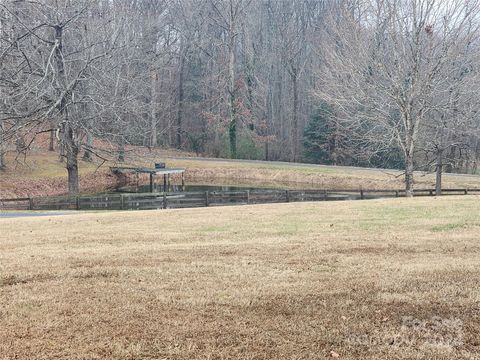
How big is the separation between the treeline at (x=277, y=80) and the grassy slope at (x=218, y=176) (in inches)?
72.9

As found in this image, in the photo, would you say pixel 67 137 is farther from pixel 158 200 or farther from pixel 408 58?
pixel 408 58

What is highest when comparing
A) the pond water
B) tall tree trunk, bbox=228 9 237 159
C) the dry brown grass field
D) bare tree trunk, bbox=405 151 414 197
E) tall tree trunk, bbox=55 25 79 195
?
tall tree trunk, bbox=228 9 237 159

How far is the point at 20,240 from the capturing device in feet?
35.4

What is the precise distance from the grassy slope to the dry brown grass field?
2228cm

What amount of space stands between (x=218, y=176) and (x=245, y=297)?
40.6 metres

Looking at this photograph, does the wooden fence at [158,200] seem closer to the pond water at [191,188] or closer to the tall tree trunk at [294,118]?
the pond water at [191,188]

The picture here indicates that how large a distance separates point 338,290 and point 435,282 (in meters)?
1.31

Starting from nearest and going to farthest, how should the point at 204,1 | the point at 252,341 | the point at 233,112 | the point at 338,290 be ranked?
1. the point at 252,341
2. the point at 338,290
3. the point at 233,112
4. the point at 204,1

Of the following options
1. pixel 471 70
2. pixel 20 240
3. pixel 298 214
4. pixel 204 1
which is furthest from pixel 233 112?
pixel 20 240

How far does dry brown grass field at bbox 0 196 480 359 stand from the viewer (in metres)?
4.37

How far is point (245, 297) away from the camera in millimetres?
5660

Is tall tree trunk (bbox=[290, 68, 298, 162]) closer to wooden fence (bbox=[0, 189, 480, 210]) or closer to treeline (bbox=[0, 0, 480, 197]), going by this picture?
treeline (bbox=[0, 0, 480, 197])

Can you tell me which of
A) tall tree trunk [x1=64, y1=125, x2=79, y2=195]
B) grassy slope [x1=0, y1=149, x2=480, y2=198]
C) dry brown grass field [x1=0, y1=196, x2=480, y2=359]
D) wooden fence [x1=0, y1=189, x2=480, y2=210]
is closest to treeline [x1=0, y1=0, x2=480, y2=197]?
tall tree trunk [x1=64, y1=125, x2=79, y2=195]

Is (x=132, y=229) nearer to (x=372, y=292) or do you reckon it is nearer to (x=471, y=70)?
(x=372, y=292)
